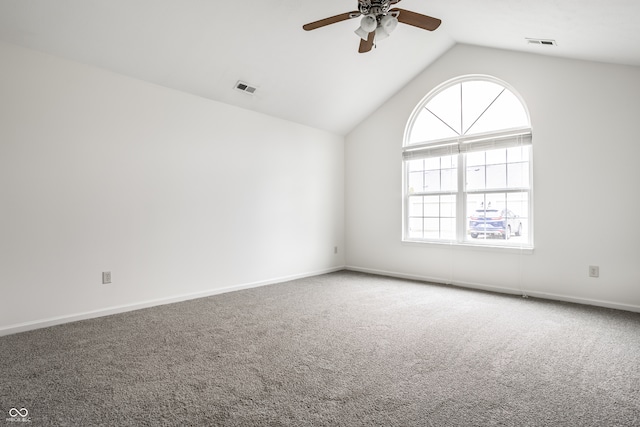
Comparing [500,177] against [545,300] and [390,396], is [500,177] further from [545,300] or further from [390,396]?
[390,396]

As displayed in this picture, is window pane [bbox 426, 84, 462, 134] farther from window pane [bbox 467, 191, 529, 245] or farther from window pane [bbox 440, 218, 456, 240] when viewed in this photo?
window pane [bbox 440, 218, 456, 240]

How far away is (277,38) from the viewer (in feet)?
12.1

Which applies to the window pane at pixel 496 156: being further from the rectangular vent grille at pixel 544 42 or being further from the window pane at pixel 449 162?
the rectangular vent grille at pixel 544 42

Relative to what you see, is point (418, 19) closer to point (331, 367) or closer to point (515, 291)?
point (331, 367)

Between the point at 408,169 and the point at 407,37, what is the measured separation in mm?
1886

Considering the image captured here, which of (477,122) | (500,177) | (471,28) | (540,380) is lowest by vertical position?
(540,380)

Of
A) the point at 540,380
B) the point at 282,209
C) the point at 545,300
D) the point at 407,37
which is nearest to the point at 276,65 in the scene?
the point at 407,37

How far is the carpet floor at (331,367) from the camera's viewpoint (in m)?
1.75

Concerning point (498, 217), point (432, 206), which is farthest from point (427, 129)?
point (498, 217)

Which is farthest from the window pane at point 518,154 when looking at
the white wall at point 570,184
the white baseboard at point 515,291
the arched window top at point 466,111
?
the white baseboard at point 515,291

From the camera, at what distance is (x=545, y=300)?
13.1 feet

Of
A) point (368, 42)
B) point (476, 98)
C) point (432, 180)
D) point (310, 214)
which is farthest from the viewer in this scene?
point (310, 214)

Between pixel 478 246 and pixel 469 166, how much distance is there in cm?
110

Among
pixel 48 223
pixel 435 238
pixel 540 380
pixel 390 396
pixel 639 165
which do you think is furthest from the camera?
pixel 435 238
